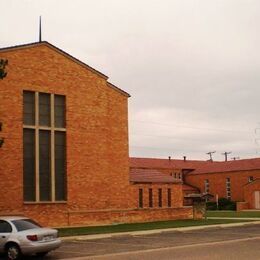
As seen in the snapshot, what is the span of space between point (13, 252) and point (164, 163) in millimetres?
74889

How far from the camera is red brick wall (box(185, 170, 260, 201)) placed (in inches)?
3073

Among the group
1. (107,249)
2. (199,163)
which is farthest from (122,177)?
(199,163)

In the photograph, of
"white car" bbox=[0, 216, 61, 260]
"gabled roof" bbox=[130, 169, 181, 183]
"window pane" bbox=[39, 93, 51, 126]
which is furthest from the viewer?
"gabled roof" bbox=[130, 169, 181, 183]

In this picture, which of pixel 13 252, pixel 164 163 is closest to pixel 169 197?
pixel 13 252

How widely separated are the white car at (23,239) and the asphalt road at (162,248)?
2.75 feet

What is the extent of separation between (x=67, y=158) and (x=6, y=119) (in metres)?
4.90

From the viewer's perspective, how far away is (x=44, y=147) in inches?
1398

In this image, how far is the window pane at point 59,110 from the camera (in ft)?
119

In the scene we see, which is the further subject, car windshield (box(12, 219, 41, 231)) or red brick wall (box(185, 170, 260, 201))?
red brick wall (box(185, 170, 260, 201))

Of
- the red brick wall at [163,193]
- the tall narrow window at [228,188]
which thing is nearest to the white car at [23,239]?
the red brick wall at [163,193]

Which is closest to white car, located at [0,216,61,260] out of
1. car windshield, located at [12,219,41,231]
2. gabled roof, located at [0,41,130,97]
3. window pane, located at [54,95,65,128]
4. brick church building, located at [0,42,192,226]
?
car windshield, located at [12,219,41,231]

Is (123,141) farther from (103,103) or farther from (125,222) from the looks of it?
(125,222)

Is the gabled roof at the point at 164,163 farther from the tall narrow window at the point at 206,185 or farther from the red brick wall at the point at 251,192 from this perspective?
the red brick wall at the point at 251,192

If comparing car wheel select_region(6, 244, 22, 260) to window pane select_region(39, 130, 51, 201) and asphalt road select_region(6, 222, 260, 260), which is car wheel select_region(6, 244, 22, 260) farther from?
window pane select_region(39, 130, 51, 201)
